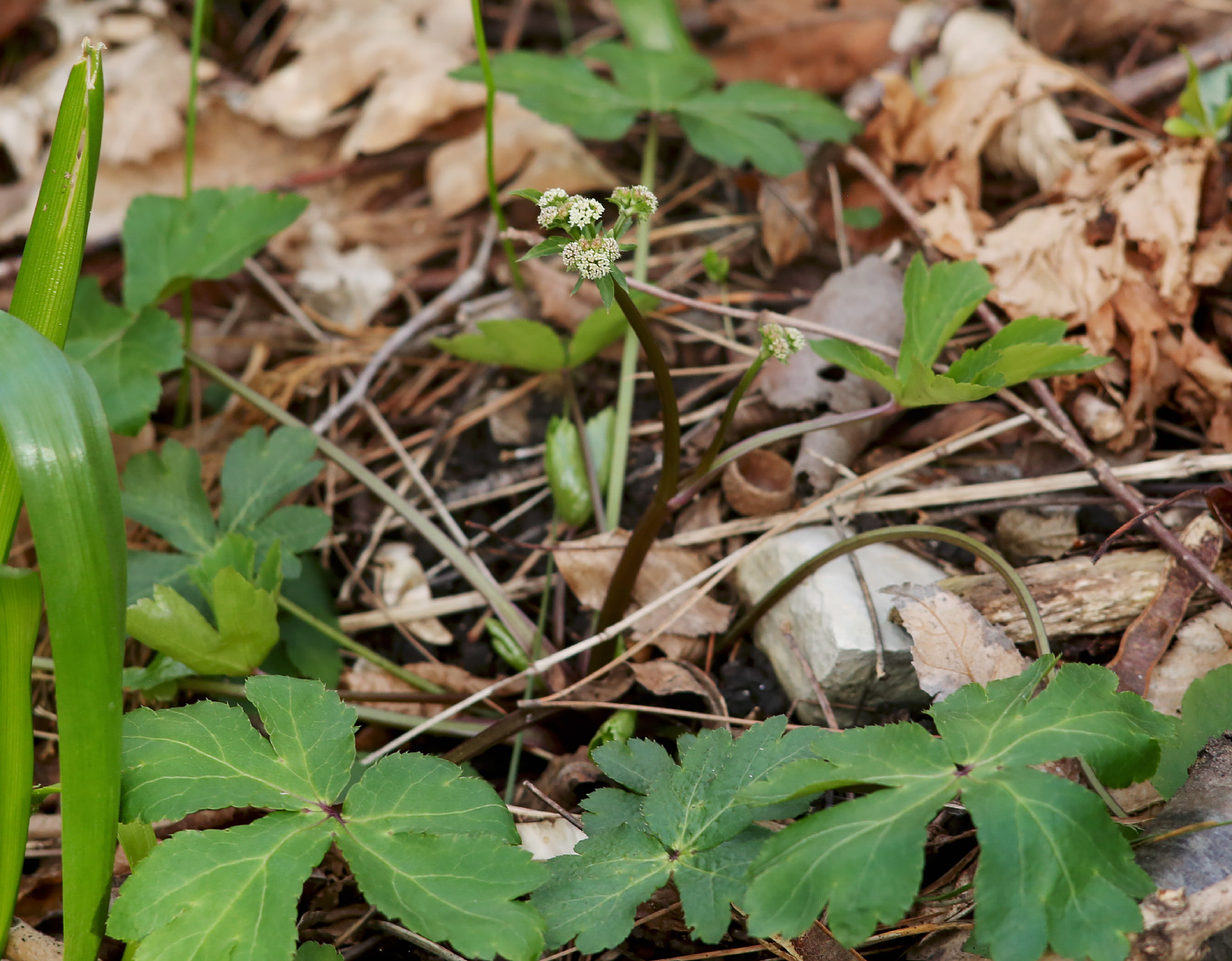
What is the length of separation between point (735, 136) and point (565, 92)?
1.65 feet

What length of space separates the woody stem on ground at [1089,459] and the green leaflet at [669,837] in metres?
0.89

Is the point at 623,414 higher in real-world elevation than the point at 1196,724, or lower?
higher

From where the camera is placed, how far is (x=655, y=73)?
2.57 metres

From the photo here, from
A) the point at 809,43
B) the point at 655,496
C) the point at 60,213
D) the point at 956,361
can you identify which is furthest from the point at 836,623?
the point at 809,43

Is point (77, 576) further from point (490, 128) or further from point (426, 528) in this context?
point (490, 128)

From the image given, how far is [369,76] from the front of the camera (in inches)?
119

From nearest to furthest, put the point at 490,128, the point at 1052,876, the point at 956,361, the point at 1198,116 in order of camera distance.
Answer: the point at 1052,876 < the point at 956,361 < the point at 490,128 < the point at 1198,116

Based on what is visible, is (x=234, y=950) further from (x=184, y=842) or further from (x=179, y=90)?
(x=179, y=90)

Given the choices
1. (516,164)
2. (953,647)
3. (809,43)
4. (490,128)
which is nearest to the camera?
(953,647)

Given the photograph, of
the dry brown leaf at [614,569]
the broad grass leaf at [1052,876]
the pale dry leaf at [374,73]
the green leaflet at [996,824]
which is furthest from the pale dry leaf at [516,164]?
the broad grass leaf at [1052,876]

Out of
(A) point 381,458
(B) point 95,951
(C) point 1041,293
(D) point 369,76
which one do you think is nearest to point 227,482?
(A) point 381,458

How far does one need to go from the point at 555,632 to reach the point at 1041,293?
4.77ft

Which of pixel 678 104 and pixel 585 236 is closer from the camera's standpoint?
pixel 585 236

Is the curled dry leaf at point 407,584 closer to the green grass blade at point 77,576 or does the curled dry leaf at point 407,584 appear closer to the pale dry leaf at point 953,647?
the green grass blade at point 77,576
